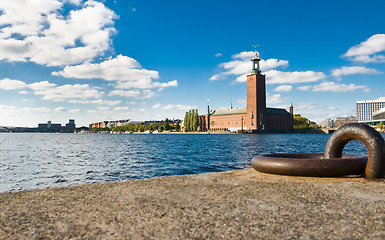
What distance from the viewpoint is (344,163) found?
22.8ft

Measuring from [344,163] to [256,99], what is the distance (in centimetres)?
12700

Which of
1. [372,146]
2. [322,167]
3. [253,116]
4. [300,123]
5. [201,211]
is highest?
[253,116]

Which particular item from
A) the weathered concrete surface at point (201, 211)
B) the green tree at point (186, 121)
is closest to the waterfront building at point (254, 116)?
the green tree at point (186, 121)

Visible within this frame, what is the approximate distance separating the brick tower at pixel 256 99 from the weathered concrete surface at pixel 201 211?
12717 cm

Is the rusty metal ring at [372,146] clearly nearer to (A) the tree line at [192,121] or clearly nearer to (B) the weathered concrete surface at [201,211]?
(B) the weathered concrete surface at [201,211]

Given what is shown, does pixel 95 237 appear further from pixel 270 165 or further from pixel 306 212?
pixel 270 165

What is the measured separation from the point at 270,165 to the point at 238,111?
457 ft

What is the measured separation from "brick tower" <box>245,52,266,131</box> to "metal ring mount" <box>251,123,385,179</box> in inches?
4942

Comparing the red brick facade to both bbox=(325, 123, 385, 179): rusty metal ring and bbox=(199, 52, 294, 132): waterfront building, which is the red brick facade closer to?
bbox=(199, 52, 294, 132): waterfront building

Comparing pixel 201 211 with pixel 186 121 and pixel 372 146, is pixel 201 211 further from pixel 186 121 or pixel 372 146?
pixel 186 121

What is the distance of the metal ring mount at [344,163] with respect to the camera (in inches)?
259

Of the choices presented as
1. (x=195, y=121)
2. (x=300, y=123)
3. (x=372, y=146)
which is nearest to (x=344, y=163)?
(x=372, y=146)

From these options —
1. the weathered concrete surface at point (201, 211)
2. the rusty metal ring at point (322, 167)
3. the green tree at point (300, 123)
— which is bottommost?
the weathered concrete surface at point (201, 211)

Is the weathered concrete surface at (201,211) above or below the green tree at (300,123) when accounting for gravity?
below
